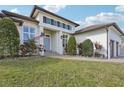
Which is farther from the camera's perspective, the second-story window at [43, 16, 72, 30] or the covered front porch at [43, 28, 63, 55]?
the covered front porch at [43, 28, 63, 55]

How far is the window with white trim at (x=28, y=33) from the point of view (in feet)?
46.2

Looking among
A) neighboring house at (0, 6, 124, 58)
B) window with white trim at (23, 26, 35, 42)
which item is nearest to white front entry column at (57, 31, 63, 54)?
neighboring house at (0, 6, 124, 58)

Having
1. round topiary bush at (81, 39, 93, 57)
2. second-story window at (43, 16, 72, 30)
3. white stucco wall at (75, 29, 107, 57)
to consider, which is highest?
second-story window at (43, 16, 72, 30)

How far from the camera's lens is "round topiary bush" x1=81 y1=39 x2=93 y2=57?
16959 mm

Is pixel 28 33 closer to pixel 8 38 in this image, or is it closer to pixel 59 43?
pixel 8 38

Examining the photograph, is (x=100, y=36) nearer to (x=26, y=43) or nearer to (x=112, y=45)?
(x=112, y=45)

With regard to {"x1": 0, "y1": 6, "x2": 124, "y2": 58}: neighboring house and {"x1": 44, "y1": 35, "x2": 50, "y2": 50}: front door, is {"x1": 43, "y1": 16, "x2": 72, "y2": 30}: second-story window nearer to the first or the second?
{"x1": 0, "y1": 6, "x2": 124, "y2": 58}: neighboring house

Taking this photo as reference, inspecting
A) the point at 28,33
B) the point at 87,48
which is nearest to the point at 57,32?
the point at 87,48

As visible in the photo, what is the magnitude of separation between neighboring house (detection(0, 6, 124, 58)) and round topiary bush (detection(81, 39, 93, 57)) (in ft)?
2.91

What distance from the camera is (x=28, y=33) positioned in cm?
1444

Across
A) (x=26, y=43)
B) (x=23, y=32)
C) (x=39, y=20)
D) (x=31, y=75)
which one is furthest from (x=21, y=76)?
(x=39, y=20)
